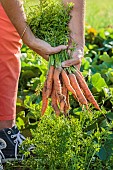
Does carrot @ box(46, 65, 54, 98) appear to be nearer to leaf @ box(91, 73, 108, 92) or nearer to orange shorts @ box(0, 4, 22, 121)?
orange shorts @ box(0, 4, 22, 121)

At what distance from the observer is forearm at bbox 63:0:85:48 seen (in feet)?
12.7

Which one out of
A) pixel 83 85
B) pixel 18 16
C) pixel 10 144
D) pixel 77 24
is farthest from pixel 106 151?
pixel 18 16

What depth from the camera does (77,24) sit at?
12.7 feet

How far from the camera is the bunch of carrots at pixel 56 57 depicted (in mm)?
3738

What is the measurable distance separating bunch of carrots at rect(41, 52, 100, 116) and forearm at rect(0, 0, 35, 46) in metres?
0.18

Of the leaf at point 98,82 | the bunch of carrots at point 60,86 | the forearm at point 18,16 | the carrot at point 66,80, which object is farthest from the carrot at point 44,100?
the leaf at point 98,82

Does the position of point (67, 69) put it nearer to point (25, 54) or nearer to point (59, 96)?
point (59, 96)

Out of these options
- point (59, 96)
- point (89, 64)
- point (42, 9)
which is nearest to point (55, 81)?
point (59, 96)

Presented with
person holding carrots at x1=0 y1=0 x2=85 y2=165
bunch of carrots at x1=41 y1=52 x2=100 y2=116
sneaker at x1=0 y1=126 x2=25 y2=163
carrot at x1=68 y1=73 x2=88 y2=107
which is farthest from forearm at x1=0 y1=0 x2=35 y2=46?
sneaker at x1=0 y1=126 x2=25 y2=163

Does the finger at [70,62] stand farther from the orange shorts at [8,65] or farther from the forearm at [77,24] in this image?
the orange shorts at [8,65]

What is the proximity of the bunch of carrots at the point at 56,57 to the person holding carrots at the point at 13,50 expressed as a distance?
0.14ft

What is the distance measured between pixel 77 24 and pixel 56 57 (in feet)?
0.85

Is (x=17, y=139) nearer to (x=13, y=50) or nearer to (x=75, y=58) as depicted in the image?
(x=13, y=50)

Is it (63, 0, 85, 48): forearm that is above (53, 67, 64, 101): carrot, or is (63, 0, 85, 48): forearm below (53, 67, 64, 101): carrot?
above
